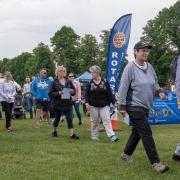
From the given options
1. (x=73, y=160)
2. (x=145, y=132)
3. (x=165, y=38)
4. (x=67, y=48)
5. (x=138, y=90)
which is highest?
(x=165, y=38)

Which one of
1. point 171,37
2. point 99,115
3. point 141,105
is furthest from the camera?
point 171,37

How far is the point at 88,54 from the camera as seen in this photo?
7319 centimetres

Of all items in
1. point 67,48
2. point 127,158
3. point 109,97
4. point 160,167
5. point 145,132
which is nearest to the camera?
point 160,167

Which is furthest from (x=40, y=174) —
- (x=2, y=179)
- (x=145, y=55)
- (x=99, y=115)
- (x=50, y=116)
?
(x=50, y=116)

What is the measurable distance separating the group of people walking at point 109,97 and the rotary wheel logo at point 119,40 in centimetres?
203

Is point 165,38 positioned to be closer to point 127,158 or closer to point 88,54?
point 88,54

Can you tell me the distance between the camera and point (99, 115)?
10.9 m

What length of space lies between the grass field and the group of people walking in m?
0.31

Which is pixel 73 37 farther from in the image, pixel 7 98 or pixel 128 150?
pixel 128 150

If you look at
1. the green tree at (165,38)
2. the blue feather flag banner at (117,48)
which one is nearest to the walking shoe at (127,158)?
the blue feather flag banner at (117,48)

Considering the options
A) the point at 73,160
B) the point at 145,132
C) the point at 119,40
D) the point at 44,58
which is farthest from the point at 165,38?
the point at 145,132

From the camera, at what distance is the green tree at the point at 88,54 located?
72750 mm

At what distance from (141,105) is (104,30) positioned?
6304 cm

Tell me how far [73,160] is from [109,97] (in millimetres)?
2986
